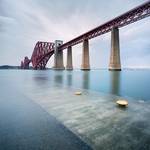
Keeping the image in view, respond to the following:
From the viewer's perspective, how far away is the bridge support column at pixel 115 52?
1512 inches

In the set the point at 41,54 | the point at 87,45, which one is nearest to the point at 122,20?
the point at 87,45

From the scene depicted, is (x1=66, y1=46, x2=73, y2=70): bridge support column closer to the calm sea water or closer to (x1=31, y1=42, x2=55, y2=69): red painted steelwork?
(x1=31, y1=42, x2=55, y2=69): red painted steelwork

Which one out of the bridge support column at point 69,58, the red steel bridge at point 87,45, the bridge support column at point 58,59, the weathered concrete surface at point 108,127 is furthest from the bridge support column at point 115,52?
the bridge support column at point 58,59

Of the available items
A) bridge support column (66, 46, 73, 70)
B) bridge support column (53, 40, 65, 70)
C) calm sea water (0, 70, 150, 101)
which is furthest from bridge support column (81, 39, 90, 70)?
calm sea water (0, 70, 150, 101)

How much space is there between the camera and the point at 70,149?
93.2 inches

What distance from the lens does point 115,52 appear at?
38562mm

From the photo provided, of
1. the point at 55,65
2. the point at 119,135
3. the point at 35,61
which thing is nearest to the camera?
the point at 119,135

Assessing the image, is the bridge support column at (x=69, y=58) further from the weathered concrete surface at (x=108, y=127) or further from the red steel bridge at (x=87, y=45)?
the weathered concrete surface at (x=108, y=127)

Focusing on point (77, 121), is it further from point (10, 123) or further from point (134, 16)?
point (134, 16)

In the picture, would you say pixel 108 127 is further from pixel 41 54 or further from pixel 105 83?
pixel 41 54

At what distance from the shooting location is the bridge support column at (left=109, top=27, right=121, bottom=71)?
38.4 m

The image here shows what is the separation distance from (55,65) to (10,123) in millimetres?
69199

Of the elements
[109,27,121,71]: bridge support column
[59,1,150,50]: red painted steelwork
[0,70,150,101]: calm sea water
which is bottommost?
[0,70,150,101]: calm sea water

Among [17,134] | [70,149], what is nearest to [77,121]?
[70,149]
